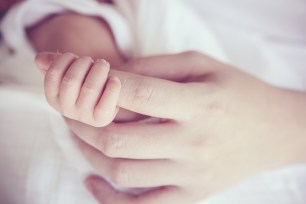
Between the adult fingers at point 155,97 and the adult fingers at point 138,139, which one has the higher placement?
the adult fingers at point 155,97

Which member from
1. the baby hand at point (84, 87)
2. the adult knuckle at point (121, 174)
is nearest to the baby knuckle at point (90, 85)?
the baby hand at point (84, 87)

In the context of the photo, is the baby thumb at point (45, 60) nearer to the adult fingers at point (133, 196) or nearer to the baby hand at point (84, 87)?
the baby hand at point (84, 87)

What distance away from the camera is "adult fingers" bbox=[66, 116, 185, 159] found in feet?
1.27

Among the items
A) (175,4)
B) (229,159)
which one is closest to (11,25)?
(175,4)

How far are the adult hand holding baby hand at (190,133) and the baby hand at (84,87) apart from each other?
0.12 ft

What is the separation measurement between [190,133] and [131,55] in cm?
22

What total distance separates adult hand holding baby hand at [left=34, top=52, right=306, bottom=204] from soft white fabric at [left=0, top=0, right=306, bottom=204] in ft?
0.11

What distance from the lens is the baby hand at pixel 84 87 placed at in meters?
0.31

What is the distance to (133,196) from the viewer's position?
444mm

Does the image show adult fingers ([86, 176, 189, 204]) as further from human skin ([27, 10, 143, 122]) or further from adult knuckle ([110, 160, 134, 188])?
human skin ([27, 10, 143, 122])

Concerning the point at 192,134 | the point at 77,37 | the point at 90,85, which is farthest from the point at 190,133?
the point at 77,37

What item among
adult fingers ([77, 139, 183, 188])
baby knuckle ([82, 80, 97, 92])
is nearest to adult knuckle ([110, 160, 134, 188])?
adult fingers ([77, 139, 183, 188])

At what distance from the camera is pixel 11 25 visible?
583mm

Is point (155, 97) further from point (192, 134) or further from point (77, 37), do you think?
point (77, 37)
